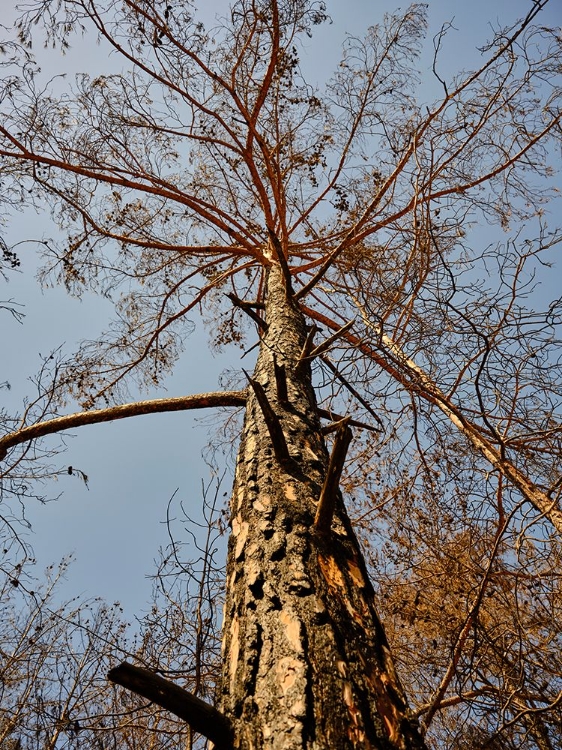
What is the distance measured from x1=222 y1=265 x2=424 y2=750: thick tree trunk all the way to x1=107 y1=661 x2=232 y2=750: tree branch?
0.05m

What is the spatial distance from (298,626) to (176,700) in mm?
391

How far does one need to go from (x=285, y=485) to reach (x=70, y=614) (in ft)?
25.0

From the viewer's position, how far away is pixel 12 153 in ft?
14.7

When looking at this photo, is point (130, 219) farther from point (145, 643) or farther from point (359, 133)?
point (145, 643)

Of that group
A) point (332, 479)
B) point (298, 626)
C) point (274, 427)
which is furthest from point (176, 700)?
→ point (274, 427)

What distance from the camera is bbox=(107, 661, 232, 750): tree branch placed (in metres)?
1.00

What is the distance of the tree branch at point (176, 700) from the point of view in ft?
3.27

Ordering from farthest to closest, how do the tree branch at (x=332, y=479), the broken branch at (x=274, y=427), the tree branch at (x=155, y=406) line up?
the tree branch at (x=155, y=406), the broken branch at (x=274, y=427), the tree branch at (x=332, y=479)

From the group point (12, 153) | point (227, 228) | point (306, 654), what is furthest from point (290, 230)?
point (306, 654)

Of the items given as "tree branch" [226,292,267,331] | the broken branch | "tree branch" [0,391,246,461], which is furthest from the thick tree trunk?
"tree branch" [226,292,267,331]

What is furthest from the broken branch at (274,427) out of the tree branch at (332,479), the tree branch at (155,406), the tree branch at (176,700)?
the tree branch at (155,406)

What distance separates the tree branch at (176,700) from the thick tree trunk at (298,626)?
0.05 metres

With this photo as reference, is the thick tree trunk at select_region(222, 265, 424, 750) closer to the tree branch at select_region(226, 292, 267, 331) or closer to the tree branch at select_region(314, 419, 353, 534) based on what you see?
the tree branch at select_region(314, 419, 353, 534)

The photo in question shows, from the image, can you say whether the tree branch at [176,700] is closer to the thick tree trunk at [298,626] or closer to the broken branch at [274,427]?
the thick tree trunk at [298,626]
